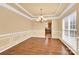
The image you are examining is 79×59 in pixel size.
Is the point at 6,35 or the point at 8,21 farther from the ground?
the point at 8,21

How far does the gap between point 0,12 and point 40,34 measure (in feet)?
20.7

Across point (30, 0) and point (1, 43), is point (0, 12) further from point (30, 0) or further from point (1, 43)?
point (30, 0)

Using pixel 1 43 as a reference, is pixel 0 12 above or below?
above

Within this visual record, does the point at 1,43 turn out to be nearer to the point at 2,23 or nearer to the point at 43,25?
the point at 2,23

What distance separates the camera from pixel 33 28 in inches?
396

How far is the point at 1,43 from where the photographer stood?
13.8 ft

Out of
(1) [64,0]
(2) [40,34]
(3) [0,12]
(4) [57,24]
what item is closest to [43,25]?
(2) [40,34]
